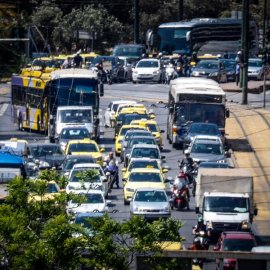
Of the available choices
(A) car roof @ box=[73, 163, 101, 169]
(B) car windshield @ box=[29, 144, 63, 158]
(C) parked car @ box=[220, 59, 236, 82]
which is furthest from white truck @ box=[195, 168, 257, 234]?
(C) parked car @ box=[220, 59, 236, 82]

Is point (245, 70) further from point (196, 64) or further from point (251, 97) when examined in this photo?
point (196, 64)

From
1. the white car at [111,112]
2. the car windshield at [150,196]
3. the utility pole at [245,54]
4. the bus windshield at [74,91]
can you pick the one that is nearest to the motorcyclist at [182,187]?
the car windshield at [150,196]

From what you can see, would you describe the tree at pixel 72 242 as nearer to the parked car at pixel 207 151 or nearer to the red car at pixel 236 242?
the red car at pixel 236 242

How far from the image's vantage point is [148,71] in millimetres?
76500

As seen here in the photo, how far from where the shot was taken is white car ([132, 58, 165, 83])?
76.2 metres

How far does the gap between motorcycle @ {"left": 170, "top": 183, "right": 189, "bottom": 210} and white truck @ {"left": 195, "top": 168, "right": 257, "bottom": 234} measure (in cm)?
66

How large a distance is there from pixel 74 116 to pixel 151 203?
15.3 meters

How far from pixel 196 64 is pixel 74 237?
5259cm

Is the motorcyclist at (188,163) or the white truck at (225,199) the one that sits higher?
the white truck at (225,199)

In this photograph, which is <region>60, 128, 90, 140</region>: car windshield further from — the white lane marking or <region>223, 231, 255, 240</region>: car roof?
<region>223, 231, 255, 240</region>: car roof

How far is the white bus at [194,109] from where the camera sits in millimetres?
56469

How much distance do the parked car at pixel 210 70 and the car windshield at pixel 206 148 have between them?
22.6 m

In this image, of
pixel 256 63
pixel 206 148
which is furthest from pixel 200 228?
pixel 256 63

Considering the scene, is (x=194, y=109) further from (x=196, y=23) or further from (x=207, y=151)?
(x=196, y=23)
